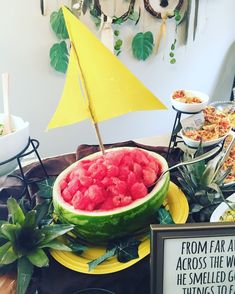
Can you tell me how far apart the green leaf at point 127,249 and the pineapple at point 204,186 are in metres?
0.15

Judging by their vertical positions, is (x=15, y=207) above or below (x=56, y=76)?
above

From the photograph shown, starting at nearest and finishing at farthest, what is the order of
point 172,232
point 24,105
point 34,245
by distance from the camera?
point 172,232
point 34,245
point 24,105

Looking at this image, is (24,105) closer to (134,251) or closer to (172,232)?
(134,251)

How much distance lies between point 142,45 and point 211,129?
1.02 metres

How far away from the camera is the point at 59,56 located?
1.65 m

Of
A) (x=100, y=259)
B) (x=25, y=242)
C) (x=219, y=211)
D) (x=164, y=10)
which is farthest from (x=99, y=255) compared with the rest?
(x=164, y=10)

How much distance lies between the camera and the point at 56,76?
171cm

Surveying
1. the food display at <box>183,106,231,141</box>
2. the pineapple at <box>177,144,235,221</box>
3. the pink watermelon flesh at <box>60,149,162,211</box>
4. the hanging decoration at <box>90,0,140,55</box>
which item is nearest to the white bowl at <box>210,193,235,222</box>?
the pineapple at <box>177,144,235,221</box>

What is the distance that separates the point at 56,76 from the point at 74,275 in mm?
1257

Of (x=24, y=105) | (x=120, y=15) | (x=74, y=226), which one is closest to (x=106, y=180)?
(x=74, y=226)

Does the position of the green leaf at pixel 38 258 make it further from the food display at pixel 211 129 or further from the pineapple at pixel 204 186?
the food display at pixel 211 129

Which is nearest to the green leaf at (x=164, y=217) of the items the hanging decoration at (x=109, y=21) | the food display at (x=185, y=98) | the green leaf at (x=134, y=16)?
the food display at (x=185, y=98)

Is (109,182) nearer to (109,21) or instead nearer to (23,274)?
(23,274)

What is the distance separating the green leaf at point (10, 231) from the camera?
589 millimetres
